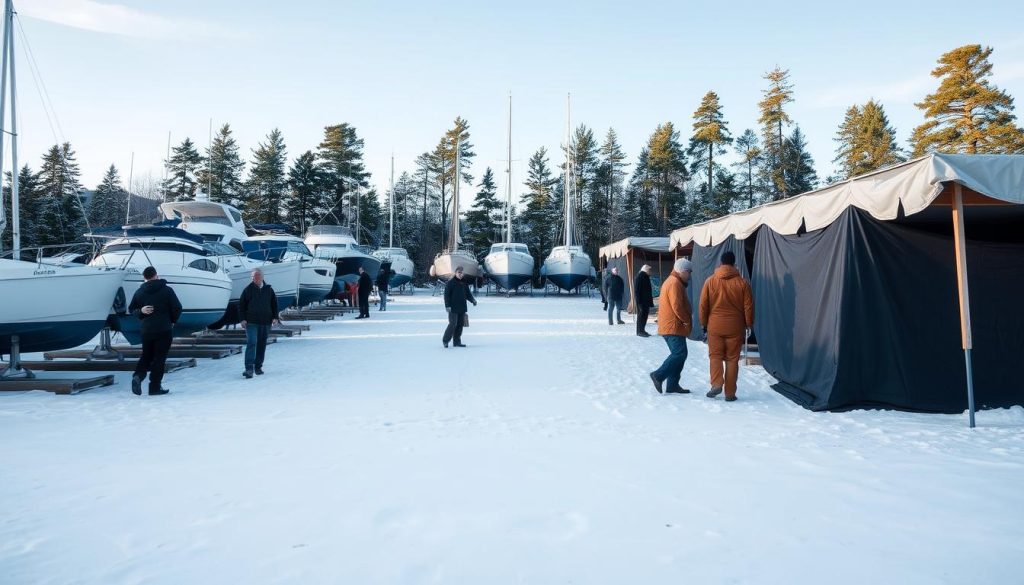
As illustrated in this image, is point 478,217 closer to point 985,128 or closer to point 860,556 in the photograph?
point 985,128

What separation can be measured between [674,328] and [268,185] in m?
46.1

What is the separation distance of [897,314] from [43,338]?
10.8 meters

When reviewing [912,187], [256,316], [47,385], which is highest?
[912,187]

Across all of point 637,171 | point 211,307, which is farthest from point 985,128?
point 211,307

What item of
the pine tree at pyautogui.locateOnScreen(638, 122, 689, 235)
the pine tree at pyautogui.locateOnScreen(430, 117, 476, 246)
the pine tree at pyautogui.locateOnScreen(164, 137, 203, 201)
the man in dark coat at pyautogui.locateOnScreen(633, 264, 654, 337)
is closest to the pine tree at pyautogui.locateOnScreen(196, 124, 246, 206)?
the pine tree at pyautogui.locateOnScreen(164, 137, 203, 201)

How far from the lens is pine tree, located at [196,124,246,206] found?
46.0 m

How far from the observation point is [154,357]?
7035 millimetres

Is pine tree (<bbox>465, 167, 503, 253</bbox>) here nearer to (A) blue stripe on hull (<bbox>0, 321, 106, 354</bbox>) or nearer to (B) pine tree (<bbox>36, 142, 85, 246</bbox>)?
(B) pine tree (<bbox>36, 142, 85, 246</bbox>)

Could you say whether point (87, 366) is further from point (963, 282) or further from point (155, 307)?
point (963, 282)

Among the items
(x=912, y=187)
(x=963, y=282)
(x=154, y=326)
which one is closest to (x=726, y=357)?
(x=963, y=282)

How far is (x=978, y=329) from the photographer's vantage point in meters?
5.96

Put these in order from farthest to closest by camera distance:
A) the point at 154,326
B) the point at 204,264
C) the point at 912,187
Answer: the point at 204,264 → the point at 154,326 → the point at 912,187

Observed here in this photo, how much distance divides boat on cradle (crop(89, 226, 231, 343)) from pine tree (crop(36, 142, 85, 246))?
29.3 metres

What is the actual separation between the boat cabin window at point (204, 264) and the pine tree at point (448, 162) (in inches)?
1597
